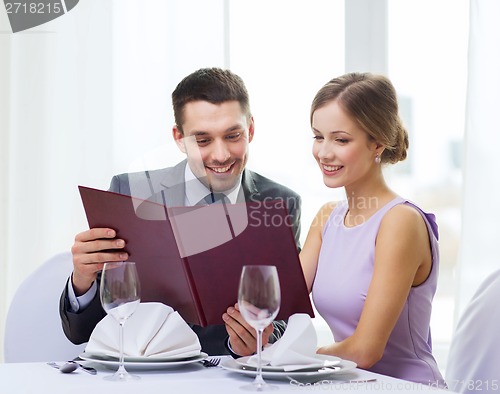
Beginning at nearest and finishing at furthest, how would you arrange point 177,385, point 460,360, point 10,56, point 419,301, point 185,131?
1. point 177,385
2. point 460,360
3. point 419,301
4. point 185,131
5. point 10,56

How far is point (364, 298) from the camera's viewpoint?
1836 millimetres

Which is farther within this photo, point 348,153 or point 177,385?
point 348,153

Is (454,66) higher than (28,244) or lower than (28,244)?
higher

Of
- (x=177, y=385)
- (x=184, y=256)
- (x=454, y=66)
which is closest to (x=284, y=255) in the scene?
(x=184, y=256)

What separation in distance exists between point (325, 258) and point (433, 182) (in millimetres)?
1206

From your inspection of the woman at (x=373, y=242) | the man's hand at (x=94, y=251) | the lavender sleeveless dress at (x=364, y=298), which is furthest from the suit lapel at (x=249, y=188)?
the man's hand at (x=94, y=251)

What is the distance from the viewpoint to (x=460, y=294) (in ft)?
9.44

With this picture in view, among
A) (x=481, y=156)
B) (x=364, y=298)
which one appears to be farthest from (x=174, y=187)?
(x=481, y=156)

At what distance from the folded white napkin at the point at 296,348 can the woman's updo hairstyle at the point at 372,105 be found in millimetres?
723

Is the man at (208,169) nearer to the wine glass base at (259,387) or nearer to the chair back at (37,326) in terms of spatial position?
the chair back at (37,326)

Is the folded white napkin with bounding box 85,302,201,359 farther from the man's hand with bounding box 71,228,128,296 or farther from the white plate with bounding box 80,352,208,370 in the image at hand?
the man's hand with bounding box 71,228,128,296

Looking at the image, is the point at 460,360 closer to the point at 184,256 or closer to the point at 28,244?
the point at 184,256

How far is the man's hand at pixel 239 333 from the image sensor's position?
154cm

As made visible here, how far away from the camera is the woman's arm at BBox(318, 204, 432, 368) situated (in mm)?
1670
